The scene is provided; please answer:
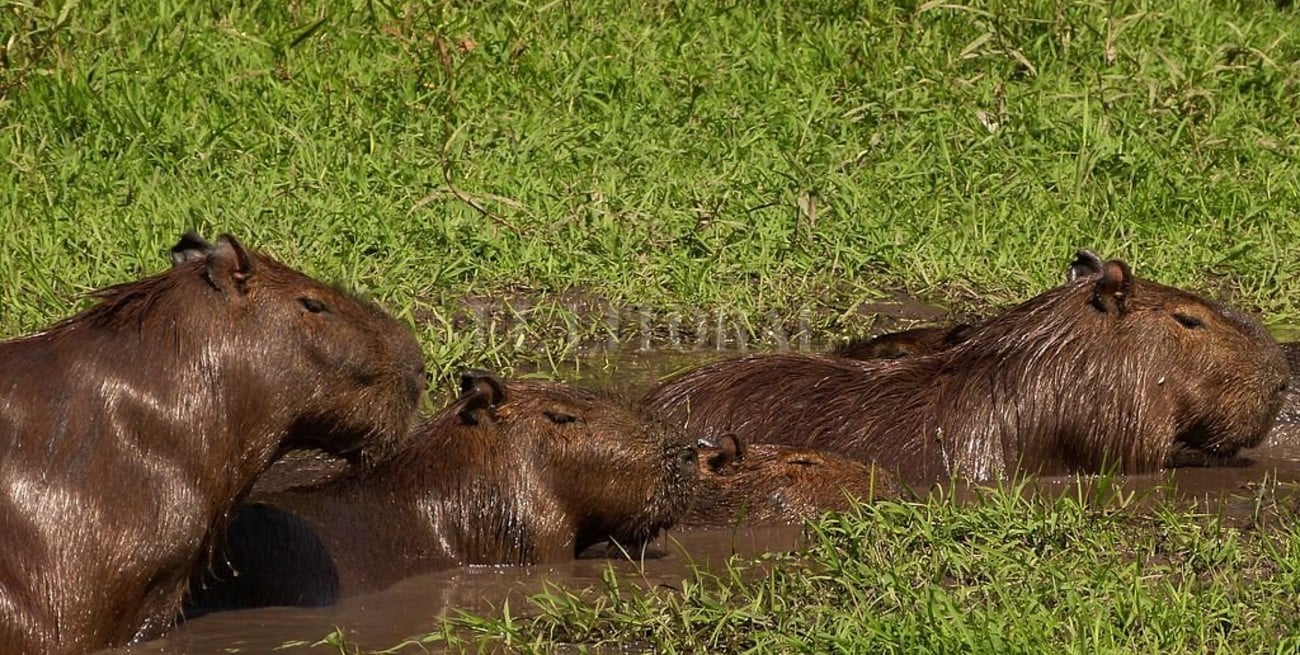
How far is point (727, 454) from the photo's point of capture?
23.0 ft

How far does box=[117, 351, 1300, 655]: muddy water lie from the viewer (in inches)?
220

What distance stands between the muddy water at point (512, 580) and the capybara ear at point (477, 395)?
0.41m

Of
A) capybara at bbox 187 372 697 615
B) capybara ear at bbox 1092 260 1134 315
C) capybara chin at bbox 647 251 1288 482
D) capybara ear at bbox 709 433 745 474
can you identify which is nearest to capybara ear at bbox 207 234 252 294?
capybara at bbox 187 372 697 615

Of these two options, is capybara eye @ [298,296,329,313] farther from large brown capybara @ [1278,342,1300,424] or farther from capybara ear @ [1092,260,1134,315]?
large brown capybara @ [1278,342,1300,424]

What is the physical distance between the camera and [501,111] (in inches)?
382

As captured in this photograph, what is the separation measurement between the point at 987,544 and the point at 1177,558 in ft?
1.50

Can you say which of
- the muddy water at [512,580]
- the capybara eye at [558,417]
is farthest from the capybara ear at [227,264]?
the capybara eye at [558,417]

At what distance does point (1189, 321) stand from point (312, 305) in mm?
3223

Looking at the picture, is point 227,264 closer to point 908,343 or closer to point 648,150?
point 908,343

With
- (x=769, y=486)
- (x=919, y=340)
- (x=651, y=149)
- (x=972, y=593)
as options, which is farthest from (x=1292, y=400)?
→ (x=972, y=593)

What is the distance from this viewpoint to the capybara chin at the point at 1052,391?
24.4 ft

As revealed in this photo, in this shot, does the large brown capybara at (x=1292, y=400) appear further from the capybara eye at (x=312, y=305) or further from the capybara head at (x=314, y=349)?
the capybara eye at (x=312, y=305)

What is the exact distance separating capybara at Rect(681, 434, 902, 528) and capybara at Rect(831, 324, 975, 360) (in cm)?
82

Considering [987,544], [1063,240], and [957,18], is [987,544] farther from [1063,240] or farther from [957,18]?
[957,18]
